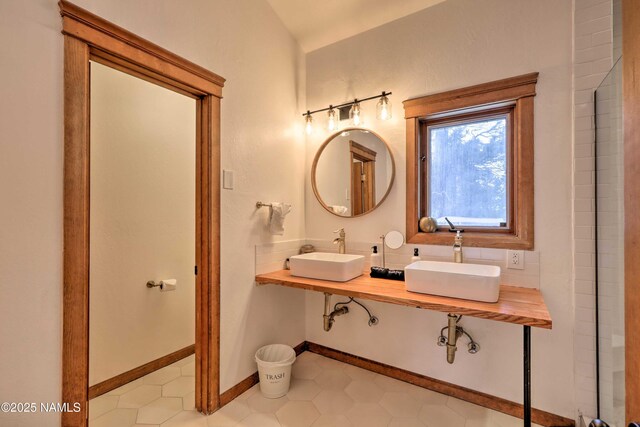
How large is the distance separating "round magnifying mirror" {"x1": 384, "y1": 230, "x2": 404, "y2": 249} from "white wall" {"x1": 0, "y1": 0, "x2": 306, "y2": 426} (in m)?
0.75

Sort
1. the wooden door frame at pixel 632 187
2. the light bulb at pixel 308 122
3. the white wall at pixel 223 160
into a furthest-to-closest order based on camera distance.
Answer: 1. the light bulb at pixel 308 122
2. the white wall at pixel 223 160
3. the wooden door frame at pixel 632 187

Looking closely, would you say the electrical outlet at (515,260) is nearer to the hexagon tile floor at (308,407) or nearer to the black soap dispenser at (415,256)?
the black soap dispenser at (415,256)

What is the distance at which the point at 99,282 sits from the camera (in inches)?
79.5

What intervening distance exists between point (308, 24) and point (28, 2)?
1.72 m

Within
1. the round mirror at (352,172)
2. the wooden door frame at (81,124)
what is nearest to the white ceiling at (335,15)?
the round mirror at (352,172)

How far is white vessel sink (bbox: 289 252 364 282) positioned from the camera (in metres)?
1.88

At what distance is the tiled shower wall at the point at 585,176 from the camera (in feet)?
5.11

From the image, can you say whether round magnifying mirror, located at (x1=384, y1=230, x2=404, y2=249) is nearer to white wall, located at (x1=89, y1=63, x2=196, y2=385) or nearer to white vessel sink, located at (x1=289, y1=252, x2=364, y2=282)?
white vessel sink, located at (x1=289, y1=252, x2=364, y2=282)

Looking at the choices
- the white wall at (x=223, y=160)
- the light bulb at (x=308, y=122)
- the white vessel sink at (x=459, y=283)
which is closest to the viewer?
the white wall at (x=223, y=160)

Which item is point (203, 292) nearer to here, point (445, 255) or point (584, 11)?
point (445, 255)

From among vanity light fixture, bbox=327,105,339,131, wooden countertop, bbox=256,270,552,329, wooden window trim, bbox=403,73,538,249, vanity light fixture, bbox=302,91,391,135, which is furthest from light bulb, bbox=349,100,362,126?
wooden countertop, bbox=256,270,552,329

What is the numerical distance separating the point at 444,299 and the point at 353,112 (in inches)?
56.9

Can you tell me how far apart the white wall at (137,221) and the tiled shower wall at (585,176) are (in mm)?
2636

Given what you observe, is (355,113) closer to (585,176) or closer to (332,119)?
(332,119)
